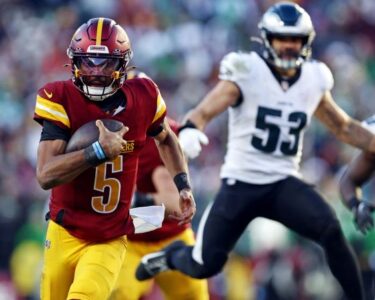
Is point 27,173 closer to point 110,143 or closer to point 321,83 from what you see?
point 321,83

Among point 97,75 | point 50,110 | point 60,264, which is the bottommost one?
point 60,264

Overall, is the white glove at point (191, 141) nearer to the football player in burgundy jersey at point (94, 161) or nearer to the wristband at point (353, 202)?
the football player in burgundy jersey at point (94, 161)

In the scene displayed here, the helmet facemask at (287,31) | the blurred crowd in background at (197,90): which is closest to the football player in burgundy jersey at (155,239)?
the helmet facemask at (287,31)

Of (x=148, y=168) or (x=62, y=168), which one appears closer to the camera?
(x=62, y=168)

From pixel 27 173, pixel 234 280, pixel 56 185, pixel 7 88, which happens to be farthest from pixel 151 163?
pixel 7 88

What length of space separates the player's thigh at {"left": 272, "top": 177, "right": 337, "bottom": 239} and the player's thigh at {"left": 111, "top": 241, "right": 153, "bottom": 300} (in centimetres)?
93

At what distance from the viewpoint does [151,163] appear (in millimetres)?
7043

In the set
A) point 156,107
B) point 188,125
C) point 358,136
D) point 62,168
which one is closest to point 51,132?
point 62,168

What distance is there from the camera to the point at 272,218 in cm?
707

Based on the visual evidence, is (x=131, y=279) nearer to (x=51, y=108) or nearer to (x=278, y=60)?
(x=278, y=60)

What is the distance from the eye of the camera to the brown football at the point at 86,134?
Answer: 17.8 feet

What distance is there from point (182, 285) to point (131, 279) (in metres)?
0.32

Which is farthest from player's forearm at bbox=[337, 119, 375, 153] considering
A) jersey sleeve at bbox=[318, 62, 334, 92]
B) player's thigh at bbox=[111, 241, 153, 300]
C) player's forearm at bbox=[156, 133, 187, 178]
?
player's forearm at bbox=[156, 133, 187, 178]

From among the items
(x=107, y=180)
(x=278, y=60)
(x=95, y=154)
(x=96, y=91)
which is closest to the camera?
(x=95, y=154)
